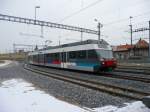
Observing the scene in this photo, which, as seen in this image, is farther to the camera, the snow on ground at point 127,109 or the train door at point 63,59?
the train door at point 63,59

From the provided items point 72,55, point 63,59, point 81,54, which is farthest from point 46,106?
point 63,59

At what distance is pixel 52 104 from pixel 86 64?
12.9 m

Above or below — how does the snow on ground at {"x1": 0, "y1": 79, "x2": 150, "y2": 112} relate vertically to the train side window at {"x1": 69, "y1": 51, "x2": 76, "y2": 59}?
below

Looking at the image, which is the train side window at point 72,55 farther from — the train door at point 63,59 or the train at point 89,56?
the train door at point 63,59

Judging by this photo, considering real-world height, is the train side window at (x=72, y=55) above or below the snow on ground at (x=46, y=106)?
above

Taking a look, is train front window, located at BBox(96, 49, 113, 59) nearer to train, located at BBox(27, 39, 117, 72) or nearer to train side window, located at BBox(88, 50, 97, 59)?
train, located at BBox(27, 39, 117, 72)

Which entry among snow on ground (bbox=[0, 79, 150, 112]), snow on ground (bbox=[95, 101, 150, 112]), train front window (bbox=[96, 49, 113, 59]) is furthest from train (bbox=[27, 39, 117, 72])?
snow on ground (bbox=[95, 101, 150, 112])

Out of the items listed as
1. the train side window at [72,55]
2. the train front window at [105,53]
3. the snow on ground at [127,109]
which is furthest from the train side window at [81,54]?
the snow on ground at [127,109]

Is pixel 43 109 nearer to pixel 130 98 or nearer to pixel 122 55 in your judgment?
pixel 130 98

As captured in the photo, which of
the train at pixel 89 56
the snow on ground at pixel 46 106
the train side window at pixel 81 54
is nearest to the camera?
the snow on ground at pixel 46 106

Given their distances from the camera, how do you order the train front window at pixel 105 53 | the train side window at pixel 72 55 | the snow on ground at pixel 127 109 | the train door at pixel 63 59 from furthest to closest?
the train door at pixel 63 59, the train side window at pixel 72 55, the train front window at pixel 105 53, the snow on ground at pixel 127 109

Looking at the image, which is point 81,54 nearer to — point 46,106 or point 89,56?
point 89,56

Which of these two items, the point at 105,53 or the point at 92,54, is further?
the point at 105,53

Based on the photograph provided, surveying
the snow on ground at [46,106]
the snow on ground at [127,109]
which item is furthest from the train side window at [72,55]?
the snow on ground at [127,109]
